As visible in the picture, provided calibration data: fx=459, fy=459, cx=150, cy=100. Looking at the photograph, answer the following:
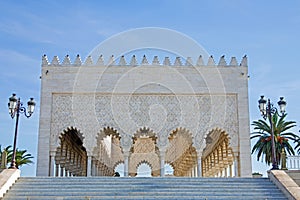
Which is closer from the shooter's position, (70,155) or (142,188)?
(142,188)

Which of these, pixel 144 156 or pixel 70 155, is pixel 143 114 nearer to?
pixel 70 155

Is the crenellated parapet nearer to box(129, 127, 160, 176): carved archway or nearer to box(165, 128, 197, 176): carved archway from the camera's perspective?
box(165, 128, 197, 176): carved archway

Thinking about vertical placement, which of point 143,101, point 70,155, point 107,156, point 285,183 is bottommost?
point 285,183

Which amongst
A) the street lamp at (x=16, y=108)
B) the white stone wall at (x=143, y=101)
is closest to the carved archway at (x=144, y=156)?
the white stone wall at (x=143, y=101)

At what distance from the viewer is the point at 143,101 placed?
18469mm

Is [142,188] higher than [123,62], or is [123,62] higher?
[123,62]

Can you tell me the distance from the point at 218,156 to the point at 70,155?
7.38m

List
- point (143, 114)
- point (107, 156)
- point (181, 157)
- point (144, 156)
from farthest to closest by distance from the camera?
1. point (144, 156)
2. point (181, 157)
3. point (107, 156)
4. point (143, 114)

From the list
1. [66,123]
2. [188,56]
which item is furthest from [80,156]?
[188,56]

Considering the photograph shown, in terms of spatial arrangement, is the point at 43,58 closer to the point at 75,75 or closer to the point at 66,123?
the point at 75,75

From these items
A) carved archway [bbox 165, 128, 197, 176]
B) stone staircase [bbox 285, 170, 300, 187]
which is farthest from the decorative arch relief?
carved archway [bbox 165, 128, 197, 176]

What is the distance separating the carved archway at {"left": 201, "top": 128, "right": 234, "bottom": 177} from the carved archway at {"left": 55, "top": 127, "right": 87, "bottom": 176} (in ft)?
20.6

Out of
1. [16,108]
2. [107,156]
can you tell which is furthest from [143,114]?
[107,156]

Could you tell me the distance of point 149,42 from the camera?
63.2ft
